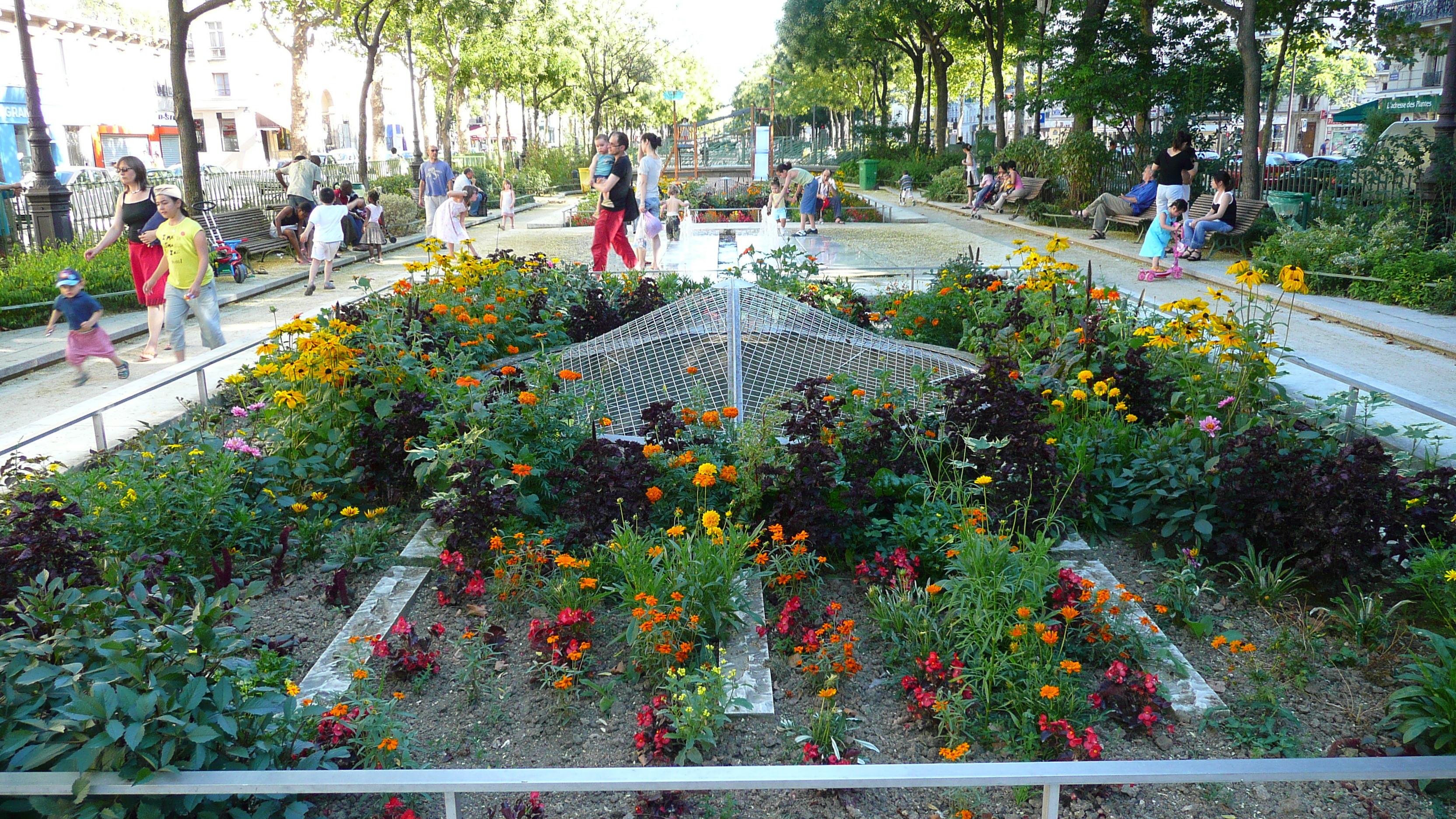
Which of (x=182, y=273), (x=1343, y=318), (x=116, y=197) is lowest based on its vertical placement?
(x=1343, y=318)

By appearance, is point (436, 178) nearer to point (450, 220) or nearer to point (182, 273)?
point (450, 220)

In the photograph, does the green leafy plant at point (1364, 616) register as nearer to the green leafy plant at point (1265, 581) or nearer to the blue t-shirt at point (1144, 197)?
the green leafy plant at point (1265, 581)

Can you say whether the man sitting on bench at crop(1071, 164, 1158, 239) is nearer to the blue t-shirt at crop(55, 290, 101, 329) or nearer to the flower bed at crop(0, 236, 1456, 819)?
the flower bed at crop(0, 236, 1456, 819)

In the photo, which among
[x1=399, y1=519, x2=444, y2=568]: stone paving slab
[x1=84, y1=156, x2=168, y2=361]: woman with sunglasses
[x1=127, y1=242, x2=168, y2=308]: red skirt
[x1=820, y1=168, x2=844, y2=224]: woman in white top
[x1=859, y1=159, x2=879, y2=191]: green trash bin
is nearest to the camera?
[x1=399, y1=519, x2=444, y2=568]: stone paving slab

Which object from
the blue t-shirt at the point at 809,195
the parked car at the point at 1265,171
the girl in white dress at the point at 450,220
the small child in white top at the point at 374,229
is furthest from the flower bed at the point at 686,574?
the blue t-shirt at the point at 809,195

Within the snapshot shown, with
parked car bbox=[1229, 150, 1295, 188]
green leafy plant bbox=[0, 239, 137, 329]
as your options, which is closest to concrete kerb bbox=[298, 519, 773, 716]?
green leafy plant bbox=[0, 239, 137, 329]

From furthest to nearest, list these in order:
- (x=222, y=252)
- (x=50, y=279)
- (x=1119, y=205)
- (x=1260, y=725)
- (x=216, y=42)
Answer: (x=216, y=42)
(x=1119, y=205)
(x=222, y=252)
(x=50, y=279)
(x=1260, y=725)

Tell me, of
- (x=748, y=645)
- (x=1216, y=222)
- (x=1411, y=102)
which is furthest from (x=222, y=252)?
(x=1411, y=102)

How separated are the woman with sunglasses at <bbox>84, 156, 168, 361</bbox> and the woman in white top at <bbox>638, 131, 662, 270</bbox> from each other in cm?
486

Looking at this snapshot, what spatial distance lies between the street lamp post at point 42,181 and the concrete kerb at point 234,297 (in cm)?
251

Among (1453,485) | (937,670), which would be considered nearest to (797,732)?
(937,670)

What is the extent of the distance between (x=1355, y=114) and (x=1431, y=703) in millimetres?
32835

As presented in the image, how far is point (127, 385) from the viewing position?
5270 mm

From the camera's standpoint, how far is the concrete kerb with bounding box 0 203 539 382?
846cm
